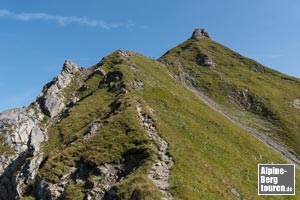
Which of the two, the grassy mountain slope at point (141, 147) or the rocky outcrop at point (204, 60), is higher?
the rocky outcrop at point (204, 60)

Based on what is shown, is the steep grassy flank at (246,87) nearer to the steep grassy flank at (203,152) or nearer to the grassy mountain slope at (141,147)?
the steep grassy flank at (203,152)

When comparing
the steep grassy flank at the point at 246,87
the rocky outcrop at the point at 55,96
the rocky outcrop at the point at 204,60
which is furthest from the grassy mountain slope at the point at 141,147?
the rocky outcrop at the point at 204,60

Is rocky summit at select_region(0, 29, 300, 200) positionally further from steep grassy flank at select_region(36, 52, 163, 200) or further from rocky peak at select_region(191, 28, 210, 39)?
rocky peak at select_region(191, 28, 210, 39)

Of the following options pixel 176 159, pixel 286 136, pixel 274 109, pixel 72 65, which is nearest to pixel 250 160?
pixel 176 159

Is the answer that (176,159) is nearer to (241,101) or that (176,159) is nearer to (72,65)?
(72,65)

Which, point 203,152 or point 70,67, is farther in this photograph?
point 70,67

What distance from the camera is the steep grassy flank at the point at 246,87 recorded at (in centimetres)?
9612

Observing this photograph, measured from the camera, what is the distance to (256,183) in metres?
46.9

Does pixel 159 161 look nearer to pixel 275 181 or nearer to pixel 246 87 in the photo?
pixel 275 181

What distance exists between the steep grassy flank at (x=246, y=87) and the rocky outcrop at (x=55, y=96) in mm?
46475

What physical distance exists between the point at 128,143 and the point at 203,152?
36.3ft

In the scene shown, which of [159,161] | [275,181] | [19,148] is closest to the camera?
[159,161]

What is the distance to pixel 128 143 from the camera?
146 ft

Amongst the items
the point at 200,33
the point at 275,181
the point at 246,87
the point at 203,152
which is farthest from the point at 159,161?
the point at 200,33
